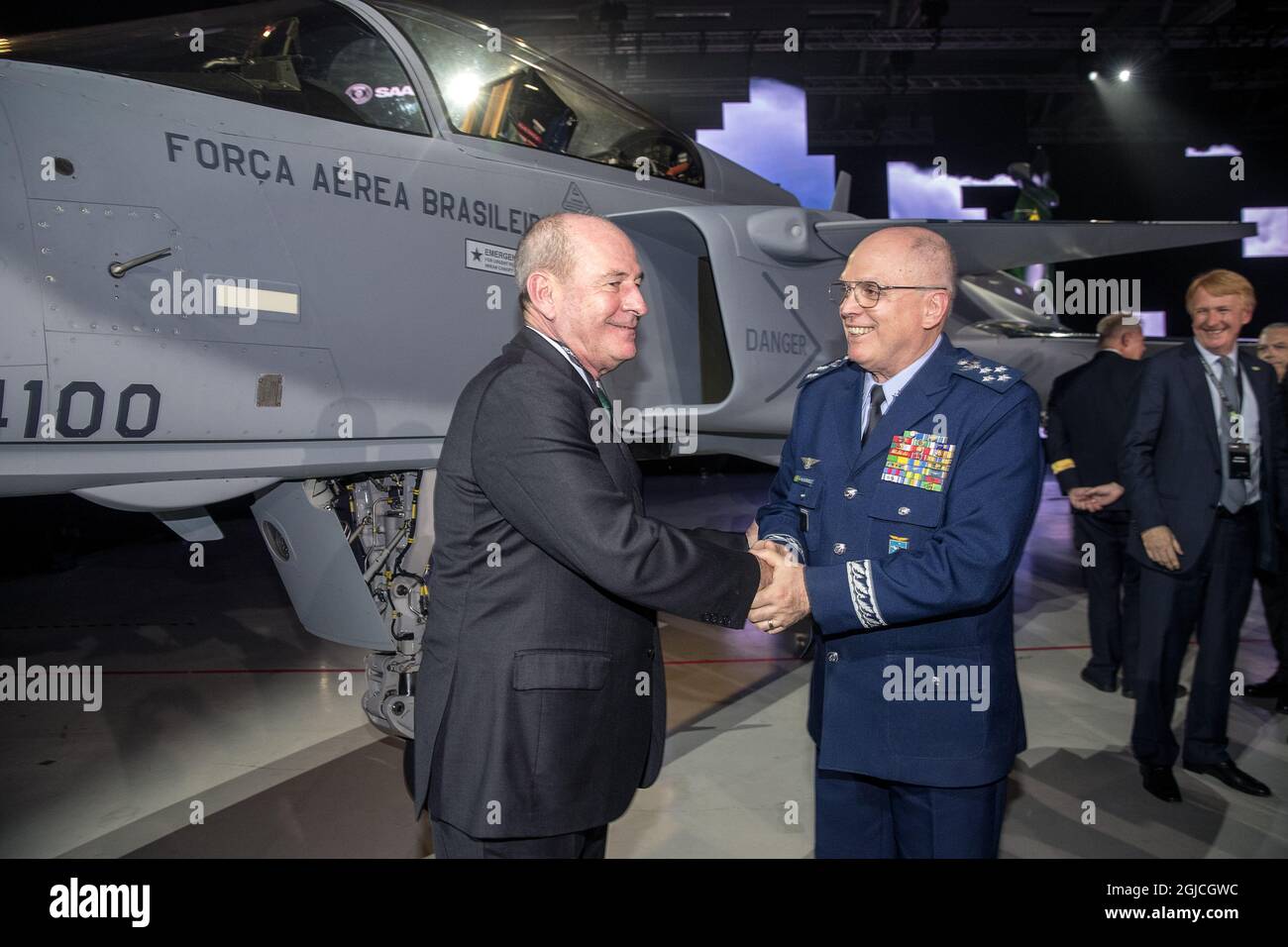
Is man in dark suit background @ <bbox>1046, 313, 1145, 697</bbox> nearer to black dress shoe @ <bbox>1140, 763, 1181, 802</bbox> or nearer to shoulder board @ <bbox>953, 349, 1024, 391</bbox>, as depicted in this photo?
black dress shoe @ <bbox>1140, 763, 1181, 802</bbox>

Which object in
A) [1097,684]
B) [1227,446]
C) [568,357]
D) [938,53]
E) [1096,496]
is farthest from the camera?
[938,53]

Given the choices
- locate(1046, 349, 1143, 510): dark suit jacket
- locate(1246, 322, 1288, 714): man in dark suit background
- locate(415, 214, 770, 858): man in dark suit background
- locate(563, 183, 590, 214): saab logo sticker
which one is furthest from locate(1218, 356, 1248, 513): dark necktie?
locate(563, 183, 590, 214): saab logo sticker

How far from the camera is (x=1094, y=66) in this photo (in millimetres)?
14180

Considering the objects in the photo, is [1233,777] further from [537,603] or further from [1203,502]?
[537,603]

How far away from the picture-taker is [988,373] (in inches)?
70.8

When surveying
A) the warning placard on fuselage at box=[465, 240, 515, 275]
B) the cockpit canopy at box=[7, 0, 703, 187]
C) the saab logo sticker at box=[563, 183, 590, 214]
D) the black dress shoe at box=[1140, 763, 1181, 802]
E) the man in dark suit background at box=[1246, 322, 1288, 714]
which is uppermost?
the cockpit canopy at box=[7, 0, 703, 187]

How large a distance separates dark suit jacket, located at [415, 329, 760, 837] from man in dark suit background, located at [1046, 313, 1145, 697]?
12.0 feet

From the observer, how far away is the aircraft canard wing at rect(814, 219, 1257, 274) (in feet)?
14.0

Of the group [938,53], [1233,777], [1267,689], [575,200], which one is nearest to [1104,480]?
[1267,689]

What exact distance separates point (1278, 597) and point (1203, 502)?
5.36 ft

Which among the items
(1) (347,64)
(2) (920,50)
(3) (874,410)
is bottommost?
(3) (874,410)

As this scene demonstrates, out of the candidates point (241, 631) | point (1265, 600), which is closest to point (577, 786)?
point (1265, 600)

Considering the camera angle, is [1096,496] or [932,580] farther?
[1096,496]

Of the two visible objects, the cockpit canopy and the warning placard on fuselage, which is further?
the warning placard on fuselage
